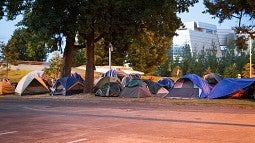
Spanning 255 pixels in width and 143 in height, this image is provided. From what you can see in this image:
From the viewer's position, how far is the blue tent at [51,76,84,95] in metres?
33.2

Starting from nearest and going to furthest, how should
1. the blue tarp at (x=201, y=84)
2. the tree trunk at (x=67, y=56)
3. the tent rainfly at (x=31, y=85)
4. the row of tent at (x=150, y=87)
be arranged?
1. the row of tent at (x=150, y=87)
2. the blue tarp at (x=201, y=84)
3. the tree trunk at (x=67, y=56)
4. the tent rainfly at (x=31, y=85)

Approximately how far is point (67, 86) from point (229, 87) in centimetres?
1344

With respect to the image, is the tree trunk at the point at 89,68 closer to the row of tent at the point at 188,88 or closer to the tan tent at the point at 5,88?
the row of tent at the point at 188,88

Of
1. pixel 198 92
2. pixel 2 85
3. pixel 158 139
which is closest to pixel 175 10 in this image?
pixel 198 92

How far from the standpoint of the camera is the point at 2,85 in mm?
37469

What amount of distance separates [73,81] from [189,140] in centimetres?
2458

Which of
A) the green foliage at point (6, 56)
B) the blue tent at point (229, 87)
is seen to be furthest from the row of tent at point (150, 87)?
the green foliage at point (6, 56)

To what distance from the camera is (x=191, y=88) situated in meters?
27.6

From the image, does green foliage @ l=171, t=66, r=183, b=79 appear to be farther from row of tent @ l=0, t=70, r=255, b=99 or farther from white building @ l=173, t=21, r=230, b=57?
white building @ l=173, t=21, r=230, b=57

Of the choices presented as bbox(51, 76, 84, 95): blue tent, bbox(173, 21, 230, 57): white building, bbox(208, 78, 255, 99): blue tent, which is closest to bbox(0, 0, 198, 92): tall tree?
bbox(51, 76, 84, 95): blue tent

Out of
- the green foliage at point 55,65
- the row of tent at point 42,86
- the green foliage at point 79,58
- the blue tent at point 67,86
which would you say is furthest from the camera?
the green foliage at point 79,58

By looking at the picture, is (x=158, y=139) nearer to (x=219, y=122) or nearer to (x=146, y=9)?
(x=219, y=122)

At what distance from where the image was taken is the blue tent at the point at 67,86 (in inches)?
1307

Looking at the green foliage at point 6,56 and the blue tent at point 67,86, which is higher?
the green foliage at point 6,56
